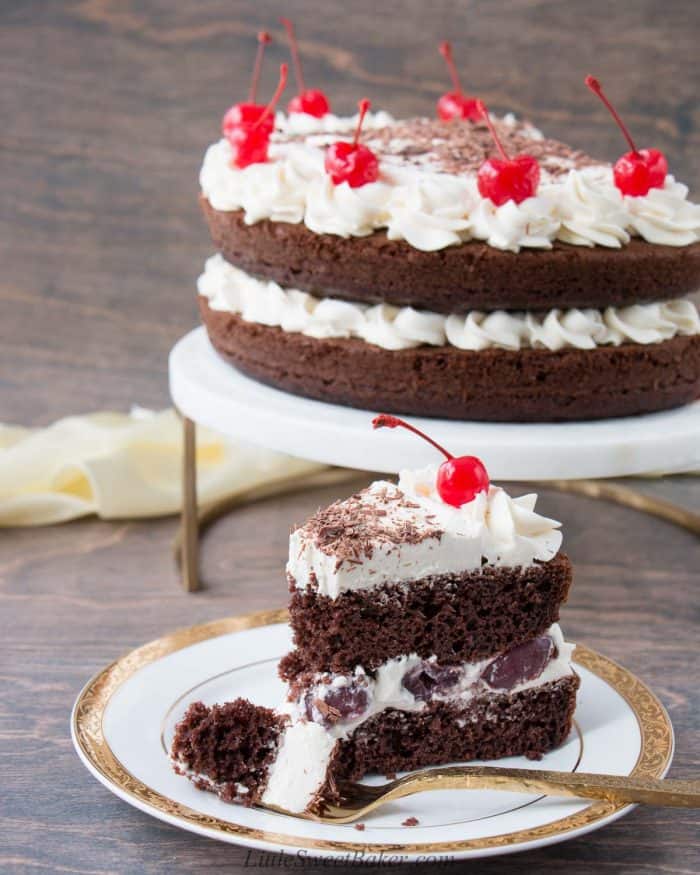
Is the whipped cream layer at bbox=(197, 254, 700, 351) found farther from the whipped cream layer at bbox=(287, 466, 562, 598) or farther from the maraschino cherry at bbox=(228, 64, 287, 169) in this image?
the whipped cream layer at bbox=(287, 466, 562, 598)

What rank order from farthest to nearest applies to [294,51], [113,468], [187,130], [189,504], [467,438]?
[187,130] → [113,468] → [189,504] → [294,51] → [467,438]

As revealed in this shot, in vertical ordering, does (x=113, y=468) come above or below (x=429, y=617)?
below

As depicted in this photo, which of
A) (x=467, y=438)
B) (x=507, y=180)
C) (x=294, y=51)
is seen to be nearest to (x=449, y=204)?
(x=507, y=180)

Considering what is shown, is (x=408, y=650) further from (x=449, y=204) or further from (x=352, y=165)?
(x=352, y=165)

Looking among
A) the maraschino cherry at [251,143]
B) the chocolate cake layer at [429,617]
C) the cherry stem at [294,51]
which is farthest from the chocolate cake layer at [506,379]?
the cherry stem at [294,51]

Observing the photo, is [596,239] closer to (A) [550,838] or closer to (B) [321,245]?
(B) [321,245]

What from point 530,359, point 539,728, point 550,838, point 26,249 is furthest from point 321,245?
point 26,249

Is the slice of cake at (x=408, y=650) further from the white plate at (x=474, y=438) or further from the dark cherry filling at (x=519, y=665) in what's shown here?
the white plate at (x=474, y=438)
